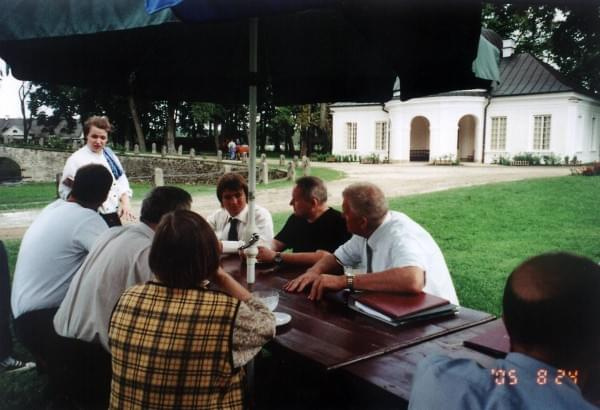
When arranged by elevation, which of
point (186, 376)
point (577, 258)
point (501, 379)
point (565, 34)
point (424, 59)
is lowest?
point (186, 376)

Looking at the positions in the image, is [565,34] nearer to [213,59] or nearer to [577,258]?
[213,59]

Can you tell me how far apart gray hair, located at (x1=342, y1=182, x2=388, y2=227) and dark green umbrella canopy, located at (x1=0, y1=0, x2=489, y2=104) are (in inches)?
31.5

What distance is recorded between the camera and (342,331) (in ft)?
7.52

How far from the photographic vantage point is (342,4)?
1.94 meters

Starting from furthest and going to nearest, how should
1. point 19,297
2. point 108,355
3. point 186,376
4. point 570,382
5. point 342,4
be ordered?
point 19,297
point 108,355
point 342,4
point 186,376
point 570,382

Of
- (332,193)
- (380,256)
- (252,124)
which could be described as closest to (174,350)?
(380,256)

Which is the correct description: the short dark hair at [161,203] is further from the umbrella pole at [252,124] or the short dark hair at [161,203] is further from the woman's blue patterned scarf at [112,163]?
the woman's blue patterned scarf at [112,163]

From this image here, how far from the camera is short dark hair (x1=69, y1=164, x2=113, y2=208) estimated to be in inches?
130

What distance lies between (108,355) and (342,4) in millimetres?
2064

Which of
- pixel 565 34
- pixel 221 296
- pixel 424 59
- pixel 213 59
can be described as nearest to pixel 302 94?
pixel 213 59

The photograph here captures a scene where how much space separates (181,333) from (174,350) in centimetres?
7

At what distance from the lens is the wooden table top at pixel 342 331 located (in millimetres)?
2047

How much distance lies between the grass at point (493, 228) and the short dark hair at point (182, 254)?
7.49 ft

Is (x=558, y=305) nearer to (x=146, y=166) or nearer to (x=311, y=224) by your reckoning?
(x=311, y=224)
